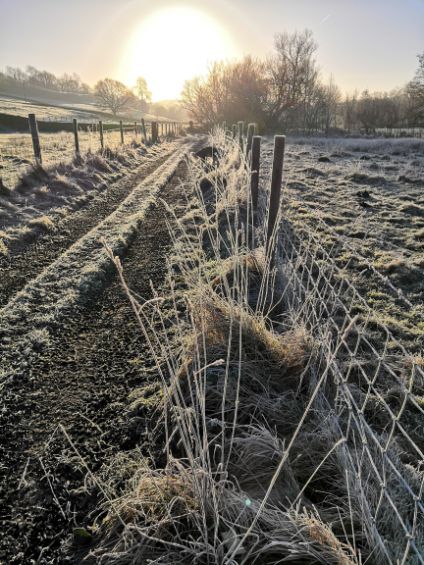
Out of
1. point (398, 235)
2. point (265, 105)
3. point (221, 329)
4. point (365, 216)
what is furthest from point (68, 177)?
point (265, 105)

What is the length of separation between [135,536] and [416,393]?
250 cm

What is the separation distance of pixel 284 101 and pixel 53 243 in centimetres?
4664

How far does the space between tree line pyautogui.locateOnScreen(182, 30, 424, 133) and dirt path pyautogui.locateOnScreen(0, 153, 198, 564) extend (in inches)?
1620

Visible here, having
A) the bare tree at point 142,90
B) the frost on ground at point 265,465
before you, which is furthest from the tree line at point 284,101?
the bare tree at point 142,90

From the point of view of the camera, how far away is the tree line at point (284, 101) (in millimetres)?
41938

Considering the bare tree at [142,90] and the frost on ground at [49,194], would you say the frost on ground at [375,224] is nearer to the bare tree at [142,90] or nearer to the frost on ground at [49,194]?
the frost on ground at [49,194]

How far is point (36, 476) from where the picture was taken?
8.08ft

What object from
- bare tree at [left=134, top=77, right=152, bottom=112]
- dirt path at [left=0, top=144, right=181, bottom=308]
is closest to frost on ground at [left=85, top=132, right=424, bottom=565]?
dirt path at [left=0, top=144, right=181, bottom=308]

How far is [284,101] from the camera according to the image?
46656 millimetres

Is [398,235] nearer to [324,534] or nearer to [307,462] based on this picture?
[307,462]

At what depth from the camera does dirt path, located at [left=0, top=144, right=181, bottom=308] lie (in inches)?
204

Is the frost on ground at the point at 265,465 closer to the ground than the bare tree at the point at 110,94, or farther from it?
closer to the ground

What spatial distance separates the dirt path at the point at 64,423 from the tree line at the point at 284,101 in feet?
135

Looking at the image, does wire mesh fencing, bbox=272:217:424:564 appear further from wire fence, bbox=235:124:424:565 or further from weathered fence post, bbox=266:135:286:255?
weathered fence post, bbox=266:135:286:255
